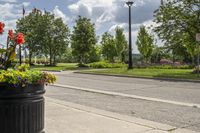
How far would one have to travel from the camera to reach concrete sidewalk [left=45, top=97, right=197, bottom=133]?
23.0 feet

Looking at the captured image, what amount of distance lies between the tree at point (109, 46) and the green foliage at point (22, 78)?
187 feet

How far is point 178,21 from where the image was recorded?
90.6 feet

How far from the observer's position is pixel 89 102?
39.1 ft

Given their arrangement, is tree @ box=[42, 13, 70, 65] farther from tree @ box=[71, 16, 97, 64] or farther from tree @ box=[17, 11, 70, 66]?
tree @ box=[71, 16, 97, 64]

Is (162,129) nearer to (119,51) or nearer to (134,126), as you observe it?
(134,126)

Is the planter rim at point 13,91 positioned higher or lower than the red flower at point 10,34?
lower

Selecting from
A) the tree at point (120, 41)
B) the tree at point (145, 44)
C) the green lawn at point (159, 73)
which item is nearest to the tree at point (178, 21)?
the green lawn at point (159, 73)

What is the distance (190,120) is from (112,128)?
2.17 metres

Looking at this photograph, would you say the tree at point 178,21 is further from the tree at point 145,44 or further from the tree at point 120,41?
the tree at point 120,41

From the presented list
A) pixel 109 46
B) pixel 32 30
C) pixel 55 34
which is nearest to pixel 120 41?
pixel 109 46

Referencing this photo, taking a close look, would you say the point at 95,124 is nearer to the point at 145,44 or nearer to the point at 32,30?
the point at 145,44

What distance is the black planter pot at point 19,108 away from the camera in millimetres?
4488

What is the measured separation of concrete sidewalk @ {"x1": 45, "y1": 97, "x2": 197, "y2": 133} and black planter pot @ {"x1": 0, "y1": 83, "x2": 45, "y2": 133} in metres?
2.37

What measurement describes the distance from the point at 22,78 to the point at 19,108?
364mm
